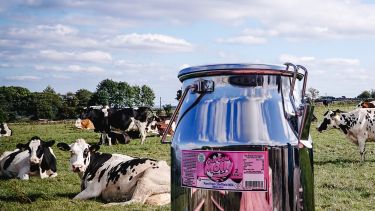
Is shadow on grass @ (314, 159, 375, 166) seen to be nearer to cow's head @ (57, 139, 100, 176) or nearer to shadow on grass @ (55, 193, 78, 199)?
cow's head @ (57, 139, 100, 176)

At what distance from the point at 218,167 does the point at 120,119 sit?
1968 centimetres

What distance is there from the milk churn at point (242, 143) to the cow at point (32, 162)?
923 cm

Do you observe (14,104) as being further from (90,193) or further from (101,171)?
(90,193)

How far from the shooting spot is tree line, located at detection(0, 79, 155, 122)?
52.3 m

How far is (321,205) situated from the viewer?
22.3 feet

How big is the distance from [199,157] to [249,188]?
0.30 meters

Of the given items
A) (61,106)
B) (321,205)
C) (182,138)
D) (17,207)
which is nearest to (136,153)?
(17,207)

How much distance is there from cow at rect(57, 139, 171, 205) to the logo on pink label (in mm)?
5340

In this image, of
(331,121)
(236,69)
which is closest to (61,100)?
(331,121)

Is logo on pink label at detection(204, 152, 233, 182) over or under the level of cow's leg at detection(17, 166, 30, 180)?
over

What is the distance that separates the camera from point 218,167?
2326mm

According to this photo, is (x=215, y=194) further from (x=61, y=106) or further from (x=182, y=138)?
(x=61, y=106)

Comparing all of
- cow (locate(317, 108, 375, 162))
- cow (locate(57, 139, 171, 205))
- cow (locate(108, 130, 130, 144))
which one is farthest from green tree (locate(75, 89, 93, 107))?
cow (locate(57, 139, 171, 205))

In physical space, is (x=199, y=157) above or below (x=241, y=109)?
below
